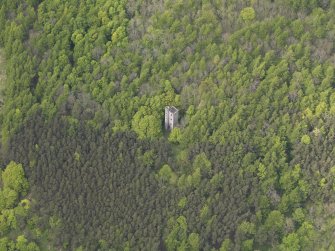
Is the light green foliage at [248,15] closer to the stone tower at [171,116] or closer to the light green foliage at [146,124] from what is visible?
the stone tower at [171,116]

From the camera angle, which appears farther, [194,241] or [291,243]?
[291,243]

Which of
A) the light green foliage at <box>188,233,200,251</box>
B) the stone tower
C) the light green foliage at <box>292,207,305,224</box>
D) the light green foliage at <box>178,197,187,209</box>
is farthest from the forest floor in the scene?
the light green foliage at <box>292,207,305,224</box>

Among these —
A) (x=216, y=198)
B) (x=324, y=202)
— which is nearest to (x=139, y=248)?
(x=216, y=198)

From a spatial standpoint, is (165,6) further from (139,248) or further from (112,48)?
(139,248)

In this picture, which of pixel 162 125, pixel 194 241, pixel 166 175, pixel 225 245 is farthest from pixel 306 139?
pixel 194 241

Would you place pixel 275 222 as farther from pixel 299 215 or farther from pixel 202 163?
pixel 202 163

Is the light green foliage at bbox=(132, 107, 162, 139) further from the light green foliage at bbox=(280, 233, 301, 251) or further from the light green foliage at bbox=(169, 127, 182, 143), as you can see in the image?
the light green foliage at bbox=(280, 233, 301, 251)
